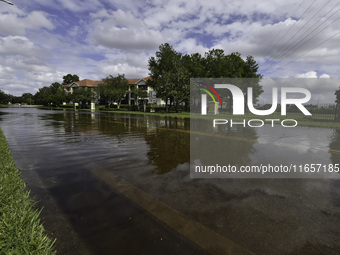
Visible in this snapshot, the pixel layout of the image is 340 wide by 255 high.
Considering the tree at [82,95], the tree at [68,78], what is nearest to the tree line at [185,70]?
the tree at [82,95]

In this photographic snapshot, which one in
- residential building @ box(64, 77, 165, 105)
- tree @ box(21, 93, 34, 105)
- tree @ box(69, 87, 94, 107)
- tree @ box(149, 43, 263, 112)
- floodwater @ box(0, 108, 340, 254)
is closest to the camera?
floodwater @ box(0, 108, 340, 254)

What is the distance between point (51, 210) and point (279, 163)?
21.3 ft

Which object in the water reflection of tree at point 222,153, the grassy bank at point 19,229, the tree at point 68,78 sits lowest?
the water reflection of tree at point 222,153

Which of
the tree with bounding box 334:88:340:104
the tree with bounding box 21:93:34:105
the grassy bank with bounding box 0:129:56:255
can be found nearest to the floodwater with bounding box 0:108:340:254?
the grassy bank with bounding box 0:129:56:255

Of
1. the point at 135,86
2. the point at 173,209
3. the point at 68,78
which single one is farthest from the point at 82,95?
the point at 173,209

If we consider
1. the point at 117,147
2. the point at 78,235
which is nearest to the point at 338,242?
the point at 78,235

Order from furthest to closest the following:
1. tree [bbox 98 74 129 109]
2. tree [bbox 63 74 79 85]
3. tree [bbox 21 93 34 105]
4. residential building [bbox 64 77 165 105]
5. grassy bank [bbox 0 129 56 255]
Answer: tree [bbox 21 93 34 105] → tree [bbox 63 74 79 85] → residential building [bbox 64 77 165 105] → tree [bbox 98 74 129 109] → grassy bank [bbox 0 129 56 255]

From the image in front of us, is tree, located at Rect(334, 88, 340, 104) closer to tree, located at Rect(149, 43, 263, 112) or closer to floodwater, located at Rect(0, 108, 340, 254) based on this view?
tree, located at Rect(149, 43, 263, 112)

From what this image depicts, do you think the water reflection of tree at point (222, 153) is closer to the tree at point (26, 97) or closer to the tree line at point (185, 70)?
the tree line at point (185, 70)

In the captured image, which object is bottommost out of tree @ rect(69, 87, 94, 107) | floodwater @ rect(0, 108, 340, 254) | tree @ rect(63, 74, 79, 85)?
floodwater @ rect(0, 108, 340, 254)

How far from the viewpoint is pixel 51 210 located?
3.46 metres

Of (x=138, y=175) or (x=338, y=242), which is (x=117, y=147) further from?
(x=338, y=242)

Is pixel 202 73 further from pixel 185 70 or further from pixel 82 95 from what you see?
pixel 82 95

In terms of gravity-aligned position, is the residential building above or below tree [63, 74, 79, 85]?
below
